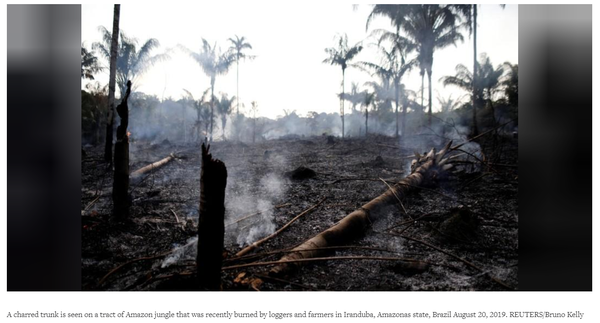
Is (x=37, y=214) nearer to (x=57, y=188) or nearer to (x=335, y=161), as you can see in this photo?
(x=57, y=188)

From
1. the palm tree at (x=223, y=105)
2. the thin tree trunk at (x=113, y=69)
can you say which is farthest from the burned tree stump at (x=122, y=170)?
the palm tree at (x=223, y=105)

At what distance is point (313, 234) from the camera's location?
3.60 m

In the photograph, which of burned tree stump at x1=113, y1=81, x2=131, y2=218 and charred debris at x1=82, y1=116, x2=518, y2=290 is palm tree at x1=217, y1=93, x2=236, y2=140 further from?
burned tree stump at x1=113, y1=81, x2=131, y2=218

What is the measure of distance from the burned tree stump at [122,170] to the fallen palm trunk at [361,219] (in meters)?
2.53

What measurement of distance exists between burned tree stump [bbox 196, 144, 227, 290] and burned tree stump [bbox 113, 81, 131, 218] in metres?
2.16

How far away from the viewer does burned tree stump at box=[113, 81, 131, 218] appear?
342 centimetres

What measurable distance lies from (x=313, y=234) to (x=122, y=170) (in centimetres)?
277

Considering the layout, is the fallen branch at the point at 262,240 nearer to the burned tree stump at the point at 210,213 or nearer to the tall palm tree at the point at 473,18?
the burned tree stump at the point at 210,213

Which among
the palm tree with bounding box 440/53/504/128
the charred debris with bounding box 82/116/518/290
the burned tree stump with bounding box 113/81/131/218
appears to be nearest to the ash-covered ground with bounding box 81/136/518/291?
the charred debris with bounding box 82/116/518/290

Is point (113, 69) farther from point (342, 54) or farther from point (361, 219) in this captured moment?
point (342, 54)

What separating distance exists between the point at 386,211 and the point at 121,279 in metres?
3.70

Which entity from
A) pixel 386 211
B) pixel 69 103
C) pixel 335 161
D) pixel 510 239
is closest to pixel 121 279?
pixel 69 103

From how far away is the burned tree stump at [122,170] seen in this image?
342 cm

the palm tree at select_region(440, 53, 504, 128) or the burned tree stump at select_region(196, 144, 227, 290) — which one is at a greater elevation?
the palm tree at select_region(440, 53, 504, 128)
